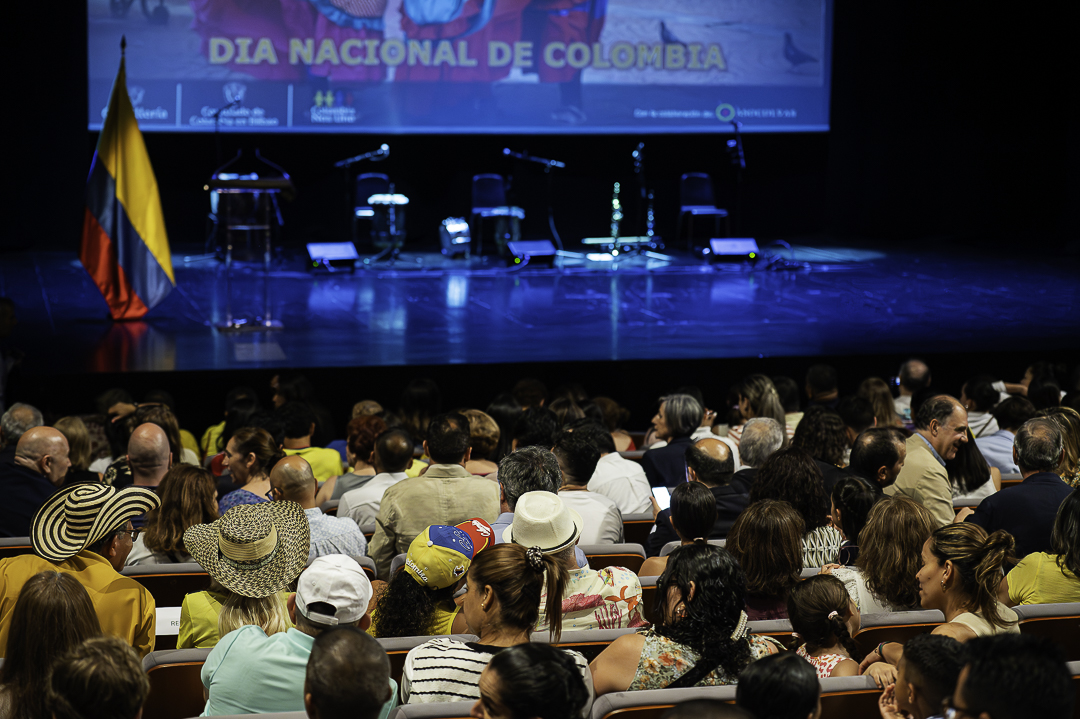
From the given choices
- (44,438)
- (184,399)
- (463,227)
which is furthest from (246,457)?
(463,227)

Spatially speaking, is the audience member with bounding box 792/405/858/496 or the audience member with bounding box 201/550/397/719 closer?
the audience member with bounding box 201/550/397/719

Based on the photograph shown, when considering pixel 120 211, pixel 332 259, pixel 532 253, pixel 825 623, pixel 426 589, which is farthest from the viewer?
pixel 532 253

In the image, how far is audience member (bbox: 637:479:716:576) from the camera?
3086 mm

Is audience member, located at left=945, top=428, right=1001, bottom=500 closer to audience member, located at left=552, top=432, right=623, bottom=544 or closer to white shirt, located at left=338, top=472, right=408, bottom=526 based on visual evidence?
audience member, located at left=552, top=432, right=623, bottom=544

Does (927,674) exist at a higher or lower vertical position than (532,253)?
lower

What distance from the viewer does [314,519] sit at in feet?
10.7

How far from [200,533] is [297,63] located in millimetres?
8885

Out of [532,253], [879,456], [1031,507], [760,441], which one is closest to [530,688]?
[1031,507]

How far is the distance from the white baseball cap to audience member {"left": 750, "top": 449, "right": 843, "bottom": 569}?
1534mm

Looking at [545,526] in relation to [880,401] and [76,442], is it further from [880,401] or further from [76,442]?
[880,401]

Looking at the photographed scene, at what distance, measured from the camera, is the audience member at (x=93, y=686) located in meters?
1.72

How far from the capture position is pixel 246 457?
385cm

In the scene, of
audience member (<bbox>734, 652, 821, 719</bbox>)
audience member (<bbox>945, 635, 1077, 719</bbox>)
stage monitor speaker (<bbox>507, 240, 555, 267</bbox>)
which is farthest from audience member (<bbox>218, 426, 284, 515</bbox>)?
stage monitor speaker (<bbox>507, 240, 555, 267</bbox>)

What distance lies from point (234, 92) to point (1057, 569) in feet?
30.6
